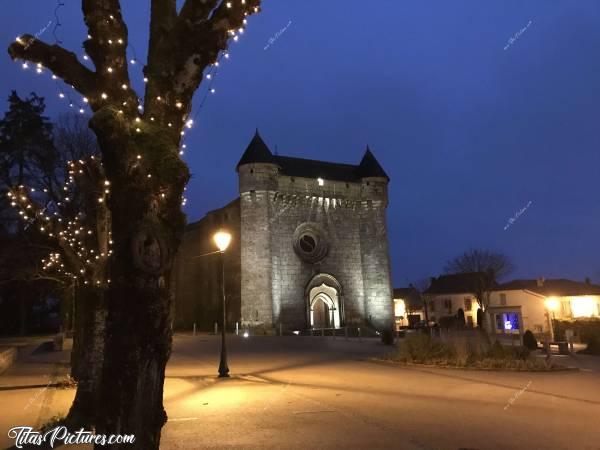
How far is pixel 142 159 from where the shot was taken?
4203 mm

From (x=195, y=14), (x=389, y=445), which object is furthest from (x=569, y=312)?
(x=195, y=14)

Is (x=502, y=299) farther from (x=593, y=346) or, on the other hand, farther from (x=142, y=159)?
(x=142, y=159)

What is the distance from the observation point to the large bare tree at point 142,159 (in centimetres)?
379

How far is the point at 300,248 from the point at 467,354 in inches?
995

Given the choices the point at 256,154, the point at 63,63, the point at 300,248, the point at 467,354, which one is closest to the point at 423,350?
the point at 467,354

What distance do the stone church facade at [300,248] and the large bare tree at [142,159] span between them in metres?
30.5

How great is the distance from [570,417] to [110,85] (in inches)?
300

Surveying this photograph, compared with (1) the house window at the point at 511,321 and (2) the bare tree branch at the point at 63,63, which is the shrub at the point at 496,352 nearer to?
(2) the bare tree branch at the point at 63,63

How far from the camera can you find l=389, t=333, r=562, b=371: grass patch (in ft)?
40.9

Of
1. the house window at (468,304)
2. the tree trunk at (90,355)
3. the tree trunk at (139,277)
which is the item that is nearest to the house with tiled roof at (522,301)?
the house window at (468,304)

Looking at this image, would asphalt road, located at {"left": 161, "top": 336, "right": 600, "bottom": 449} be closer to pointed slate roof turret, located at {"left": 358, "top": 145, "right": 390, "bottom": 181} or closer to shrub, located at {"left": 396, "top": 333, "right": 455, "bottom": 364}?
shrub, located at {"left": 396, "top": 333, "right": 455, "bottom": 364}

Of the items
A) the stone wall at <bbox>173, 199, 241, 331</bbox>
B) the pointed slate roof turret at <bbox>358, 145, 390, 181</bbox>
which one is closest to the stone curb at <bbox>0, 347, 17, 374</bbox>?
the stone wall at <bbox>173, 199, 241, 331</bbox>

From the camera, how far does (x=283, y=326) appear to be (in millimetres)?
35000

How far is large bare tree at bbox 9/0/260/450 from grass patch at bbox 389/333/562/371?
423 inches
